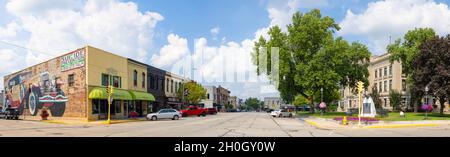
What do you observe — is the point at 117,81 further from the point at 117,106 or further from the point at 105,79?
the point at 117,106

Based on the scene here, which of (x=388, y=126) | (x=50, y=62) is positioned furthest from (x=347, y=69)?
(x=50, y=62)

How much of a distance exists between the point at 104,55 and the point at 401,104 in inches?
2118

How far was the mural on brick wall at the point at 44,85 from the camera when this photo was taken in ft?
130

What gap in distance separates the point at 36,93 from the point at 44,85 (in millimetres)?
2835

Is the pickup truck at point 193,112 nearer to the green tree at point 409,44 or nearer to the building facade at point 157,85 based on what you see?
the building facade at point 157,85

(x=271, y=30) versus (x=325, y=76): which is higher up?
(x=271, y=30)

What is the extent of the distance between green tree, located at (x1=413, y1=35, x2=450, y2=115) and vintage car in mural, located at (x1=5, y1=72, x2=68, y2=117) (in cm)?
3977

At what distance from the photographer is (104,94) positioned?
38281 millimetres

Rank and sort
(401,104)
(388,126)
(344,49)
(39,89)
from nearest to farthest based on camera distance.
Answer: (388,126)
(39,89)
(344,49)
(401,104)

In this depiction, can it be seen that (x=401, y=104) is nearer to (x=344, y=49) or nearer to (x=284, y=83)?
(x=344, y=49)

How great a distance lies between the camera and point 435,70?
133 ft

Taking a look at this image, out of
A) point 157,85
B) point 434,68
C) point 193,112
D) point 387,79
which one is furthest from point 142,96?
point 387,79

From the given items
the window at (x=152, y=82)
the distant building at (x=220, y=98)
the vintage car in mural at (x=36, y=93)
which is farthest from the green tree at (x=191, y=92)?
the distant building at (x=220, y=98)

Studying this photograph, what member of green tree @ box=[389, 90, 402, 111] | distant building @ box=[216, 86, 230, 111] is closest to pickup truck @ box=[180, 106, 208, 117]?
green tree @ box=[389, 90, 402, 111]
